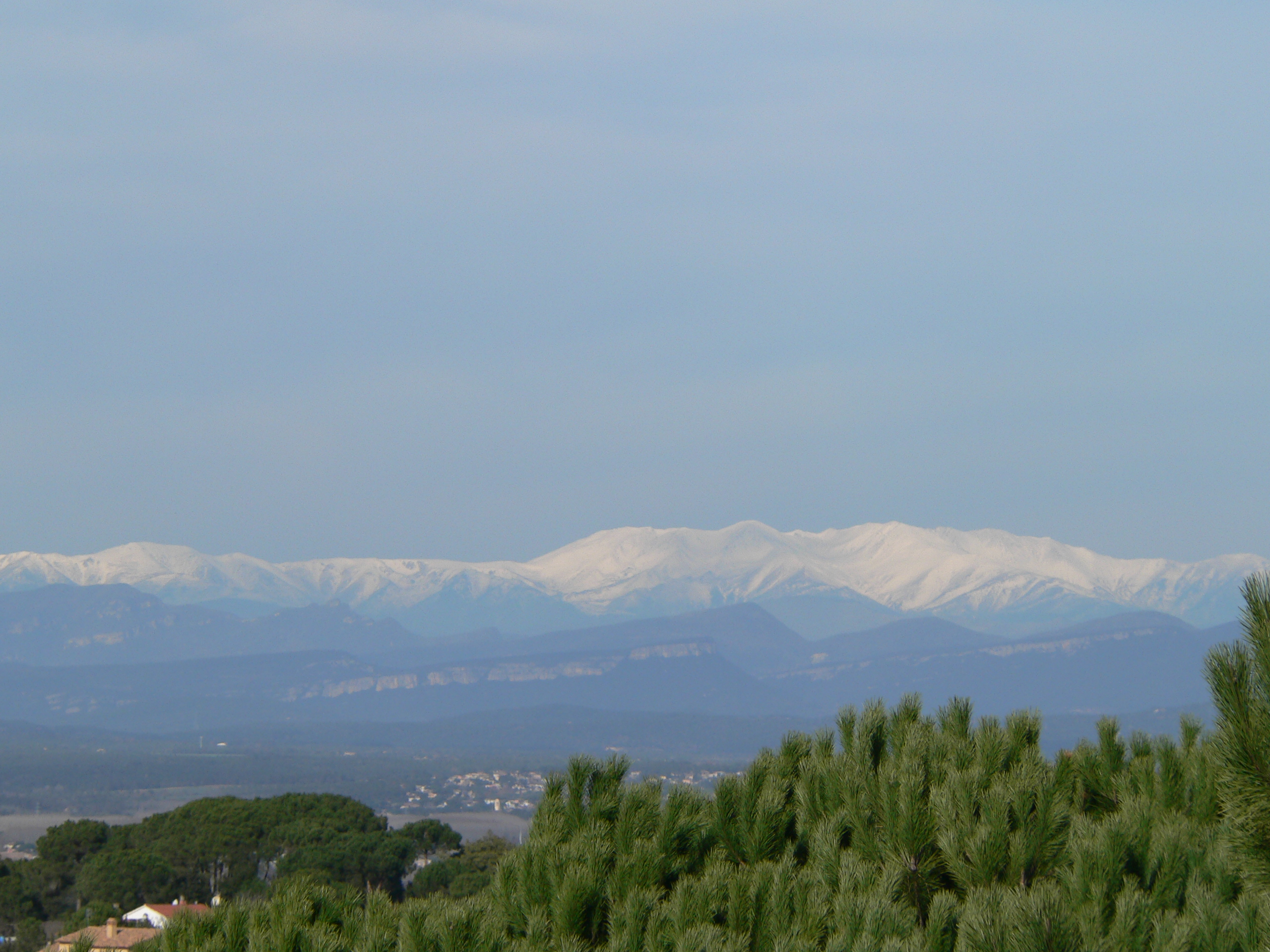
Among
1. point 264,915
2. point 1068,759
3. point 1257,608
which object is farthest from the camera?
point 1068,759

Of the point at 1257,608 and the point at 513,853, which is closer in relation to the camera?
the point at 1257,608

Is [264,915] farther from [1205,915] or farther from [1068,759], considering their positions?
[1068,759]

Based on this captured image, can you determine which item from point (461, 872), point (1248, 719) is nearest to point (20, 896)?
point (461, 872)

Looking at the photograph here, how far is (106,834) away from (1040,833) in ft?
231

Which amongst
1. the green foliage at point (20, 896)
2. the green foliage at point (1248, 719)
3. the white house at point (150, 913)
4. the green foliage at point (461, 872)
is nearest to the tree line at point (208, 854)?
the green foliage at point (20, 896)

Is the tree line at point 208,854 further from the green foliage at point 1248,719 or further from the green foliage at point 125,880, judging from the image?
the green foliage at point 1248,719

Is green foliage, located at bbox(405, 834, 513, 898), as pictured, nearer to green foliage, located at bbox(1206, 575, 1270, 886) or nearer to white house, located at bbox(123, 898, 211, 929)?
white house, located at bbox(123, 898, 211, 929)

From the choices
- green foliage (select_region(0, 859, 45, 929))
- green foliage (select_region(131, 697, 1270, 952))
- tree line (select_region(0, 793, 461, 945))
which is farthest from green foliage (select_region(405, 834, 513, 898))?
green foliage (select_region(131, 697, 1270, 952))

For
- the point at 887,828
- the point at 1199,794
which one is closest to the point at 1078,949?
the point at 887,828

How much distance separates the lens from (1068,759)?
1490 cm

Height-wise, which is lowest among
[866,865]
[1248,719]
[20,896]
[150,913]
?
[150,913]

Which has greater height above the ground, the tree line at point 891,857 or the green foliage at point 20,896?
the tree line at point 891,857

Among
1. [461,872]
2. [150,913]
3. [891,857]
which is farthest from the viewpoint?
[461,872]

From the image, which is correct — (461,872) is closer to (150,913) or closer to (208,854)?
(208,854)
